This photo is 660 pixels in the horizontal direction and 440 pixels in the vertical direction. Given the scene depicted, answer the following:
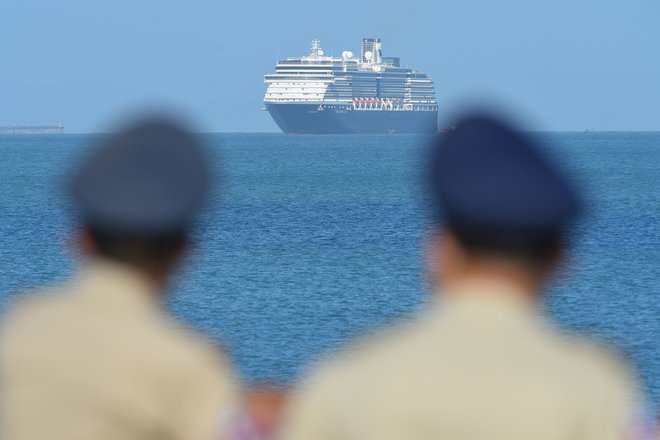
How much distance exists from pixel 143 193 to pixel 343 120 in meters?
145

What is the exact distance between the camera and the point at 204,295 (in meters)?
24.4

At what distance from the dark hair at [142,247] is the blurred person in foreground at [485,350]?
15.3 inches

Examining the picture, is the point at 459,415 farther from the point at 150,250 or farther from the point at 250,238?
the point at 250,238

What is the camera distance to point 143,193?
205 centimetres

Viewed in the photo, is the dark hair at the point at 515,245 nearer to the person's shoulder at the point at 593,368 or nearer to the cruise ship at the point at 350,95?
the person's shoulder at the point at 593,368

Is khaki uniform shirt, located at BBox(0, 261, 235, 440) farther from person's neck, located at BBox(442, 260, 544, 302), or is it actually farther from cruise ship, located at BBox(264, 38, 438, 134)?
cruise ship, located at BBox(264, 38, 438, 134)

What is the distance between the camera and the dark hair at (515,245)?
71.7 inches

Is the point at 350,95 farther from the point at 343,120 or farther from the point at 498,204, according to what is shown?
the point at 498,204

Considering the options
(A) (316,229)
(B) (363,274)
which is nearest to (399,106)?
(A) (316,229)

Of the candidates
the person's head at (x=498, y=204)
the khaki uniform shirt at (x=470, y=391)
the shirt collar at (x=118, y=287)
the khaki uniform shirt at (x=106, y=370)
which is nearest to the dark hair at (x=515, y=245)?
the person's head at (x=498, y=204)

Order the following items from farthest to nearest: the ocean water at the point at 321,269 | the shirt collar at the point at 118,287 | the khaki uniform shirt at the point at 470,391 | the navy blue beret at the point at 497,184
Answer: the ocean water at the point at 321,269
the shirt collar at the point at 118,287
the navy blue beret at the point at 497,184
the khaki uniform shirt at the point at 470,391

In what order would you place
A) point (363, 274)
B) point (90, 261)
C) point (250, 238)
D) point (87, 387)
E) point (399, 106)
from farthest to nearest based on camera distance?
point (399, 106) < point (250, 238) < point (363, 274) < point (90, 261) < point (87, 387)

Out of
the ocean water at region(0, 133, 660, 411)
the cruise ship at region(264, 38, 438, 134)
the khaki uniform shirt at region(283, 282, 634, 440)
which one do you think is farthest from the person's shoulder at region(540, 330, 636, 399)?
the cruise ship at region(264, 38, 438, 134)

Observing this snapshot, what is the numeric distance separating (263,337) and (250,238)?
56.2 feet
